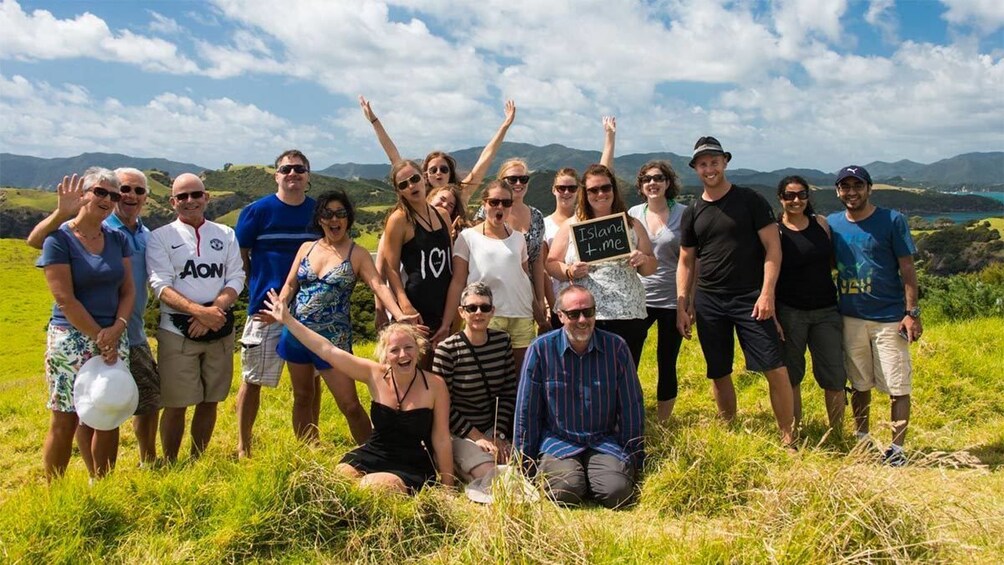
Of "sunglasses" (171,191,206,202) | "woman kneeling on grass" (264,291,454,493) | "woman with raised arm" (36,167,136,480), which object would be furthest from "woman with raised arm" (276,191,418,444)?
"woman with raised arm" (36,167,136,480)

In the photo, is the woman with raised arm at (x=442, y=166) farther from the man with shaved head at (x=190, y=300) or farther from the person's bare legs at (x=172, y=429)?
the person's bare legs at (x=172, y=429)

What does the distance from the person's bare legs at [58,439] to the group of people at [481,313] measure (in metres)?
0.02

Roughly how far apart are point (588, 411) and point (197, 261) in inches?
139

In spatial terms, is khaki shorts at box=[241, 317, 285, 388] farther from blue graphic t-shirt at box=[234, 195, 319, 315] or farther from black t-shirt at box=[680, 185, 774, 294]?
black t-shirt at box=[680, 185, 774, 294]

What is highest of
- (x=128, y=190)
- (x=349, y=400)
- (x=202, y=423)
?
(x=128, y=190)

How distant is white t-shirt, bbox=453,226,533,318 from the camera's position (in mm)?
5703

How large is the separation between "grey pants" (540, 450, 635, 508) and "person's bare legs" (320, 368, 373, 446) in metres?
1.76

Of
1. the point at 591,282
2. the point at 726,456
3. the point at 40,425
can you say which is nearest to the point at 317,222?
the point at 591,282

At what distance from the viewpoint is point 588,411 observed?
17.2 ft

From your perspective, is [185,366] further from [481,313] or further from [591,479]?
[591,479]

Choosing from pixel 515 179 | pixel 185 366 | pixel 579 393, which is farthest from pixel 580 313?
pixel 185 366

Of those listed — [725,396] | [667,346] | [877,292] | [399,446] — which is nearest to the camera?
[399,446]

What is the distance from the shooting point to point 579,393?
5.23m

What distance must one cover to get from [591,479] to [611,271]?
1826 millimetres
